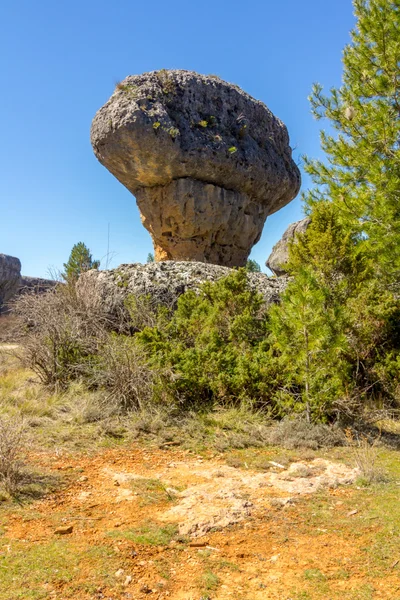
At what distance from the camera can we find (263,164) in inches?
633

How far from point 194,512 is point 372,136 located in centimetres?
668

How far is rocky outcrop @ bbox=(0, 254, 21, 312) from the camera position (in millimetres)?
32281

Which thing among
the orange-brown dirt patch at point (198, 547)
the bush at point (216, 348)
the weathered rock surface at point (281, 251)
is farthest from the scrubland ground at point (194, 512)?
the weathered rock surface at point (281, 251)

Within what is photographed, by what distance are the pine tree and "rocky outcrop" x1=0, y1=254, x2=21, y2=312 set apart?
28.2 m

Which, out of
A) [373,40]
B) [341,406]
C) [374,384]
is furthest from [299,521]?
[373,40]

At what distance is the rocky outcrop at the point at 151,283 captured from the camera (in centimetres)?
894

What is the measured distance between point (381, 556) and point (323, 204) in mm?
6636

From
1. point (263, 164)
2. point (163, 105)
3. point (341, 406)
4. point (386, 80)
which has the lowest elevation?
point (341, 406)

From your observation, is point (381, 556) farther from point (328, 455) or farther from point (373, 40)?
point (373, 40)

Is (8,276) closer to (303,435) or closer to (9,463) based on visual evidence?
(303,435)

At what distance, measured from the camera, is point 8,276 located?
32.6 m

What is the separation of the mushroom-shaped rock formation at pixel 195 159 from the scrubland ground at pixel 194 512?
1029cm

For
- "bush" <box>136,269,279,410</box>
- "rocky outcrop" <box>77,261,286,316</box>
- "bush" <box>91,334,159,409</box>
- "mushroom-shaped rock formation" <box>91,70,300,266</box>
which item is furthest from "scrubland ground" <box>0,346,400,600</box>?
"mushroom-shaped rock formation" <box>91,70,300,266</box>

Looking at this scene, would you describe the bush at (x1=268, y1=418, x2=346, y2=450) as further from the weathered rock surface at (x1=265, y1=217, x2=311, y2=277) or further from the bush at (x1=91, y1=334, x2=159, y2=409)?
the weathered rock surface at (x1=265, y1=217, x2=311, y2=277)
